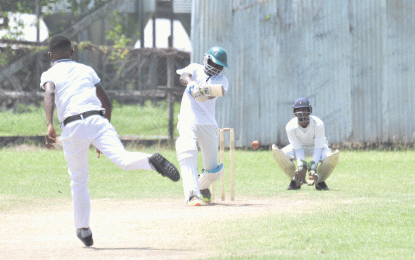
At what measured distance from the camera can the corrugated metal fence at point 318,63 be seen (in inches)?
594

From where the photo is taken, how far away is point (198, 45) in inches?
629

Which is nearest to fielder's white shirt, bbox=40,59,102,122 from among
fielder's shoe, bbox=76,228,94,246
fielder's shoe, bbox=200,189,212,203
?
fielder's shoe, bbox=76,228,94,246

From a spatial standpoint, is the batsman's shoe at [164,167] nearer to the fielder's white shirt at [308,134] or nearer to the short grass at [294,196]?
the short grass at [294,196]

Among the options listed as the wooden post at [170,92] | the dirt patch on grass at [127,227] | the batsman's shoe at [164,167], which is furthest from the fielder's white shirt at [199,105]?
the wooden post at [170,92]

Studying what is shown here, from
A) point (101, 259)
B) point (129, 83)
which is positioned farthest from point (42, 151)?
point (101, 259)

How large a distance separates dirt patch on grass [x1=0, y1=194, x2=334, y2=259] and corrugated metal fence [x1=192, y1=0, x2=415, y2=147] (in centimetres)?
696

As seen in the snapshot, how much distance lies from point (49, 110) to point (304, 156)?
5453 millimetres

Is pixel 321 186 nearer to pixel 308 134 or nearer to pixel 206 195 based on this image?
pixel 308 134

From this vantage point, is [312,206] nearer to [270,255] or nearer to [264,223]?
[264,223]

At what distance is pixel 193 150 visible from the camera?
7641 mm

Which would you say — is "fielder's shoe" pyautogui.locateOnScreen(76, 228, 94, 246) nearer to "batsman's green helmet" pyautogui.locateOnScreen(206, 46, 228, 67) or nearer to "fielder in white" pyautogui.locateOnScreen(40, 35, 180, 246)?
"fielder in white" pyautogui.locateOnScreen(40, 35, 180, 246)

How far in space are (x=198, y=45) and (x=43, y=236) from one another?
34.1ft

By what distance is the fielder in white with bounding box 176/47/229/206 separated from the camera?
762 cm

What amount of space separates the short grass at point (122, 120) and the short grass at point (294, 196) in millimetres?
951
